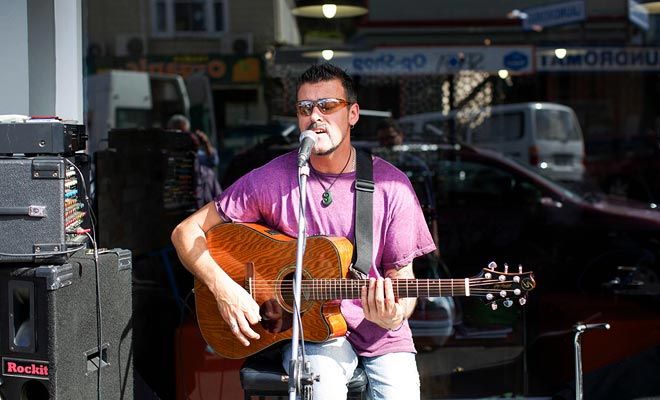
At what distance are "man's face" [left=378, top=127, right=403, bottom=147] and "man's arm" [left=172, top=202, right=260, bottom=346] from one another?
2757 millimetres

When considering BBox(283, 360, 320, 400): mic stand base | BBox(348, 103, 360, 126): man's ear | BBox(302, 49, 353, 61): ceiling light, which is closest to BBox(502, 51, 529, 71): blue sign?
BBox(302, 49, 353, 61): ceiling light

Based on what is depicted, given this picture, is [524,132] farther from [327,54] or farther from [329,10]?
[329,10]

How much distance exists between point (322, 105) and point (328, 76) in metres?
0.12

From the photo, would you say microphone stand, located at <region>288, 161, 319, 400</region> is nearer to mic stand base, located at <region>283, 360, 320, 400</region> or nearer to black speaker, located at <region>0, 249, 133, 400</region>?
mic stand base, located at <region>283, 360, 320, 400</region>

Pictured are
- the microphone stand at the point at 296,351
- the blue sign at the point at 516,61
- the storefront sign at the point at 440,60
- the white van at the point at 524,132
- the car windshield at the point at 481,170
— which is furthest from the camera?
the blue sign at the point at 516,61

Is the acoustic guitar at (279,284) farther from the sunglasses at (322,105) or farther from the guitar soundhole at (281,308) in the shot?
the sunglasses at (322,105)

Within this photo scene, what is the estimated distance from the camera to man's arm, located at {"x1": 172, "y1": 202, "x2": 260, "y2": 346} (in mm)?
3203

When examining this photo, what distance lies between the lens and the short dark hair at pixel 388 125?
20.4 feet

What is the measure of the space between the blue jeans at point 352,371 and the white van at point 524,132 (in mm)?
4036

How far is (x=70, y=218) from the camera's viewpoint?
3.09 metres

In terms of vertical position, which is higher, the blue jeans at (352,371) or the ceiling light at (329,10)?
the ceiling light at (329,10)

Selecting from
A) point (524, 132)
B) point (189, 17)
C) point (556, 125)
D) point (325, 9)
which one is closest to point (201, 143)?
point (189, 17)

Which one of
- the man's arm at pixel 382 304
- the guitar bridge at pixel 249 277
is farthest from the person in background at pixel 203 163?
the man's arm at pixel 382 304

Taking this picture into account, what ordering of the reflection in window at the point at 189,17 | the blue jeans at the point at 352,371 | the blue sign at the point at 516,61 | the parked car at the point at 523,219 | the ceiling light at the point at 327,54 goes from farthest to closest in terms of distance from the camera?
the blue sign at the point at 516,61 < the reflection in window at the point at 189,17 < the ceiling light at the point at 327,54 < the parked car at the point at 523,219 < the blue jeans at the point at 352,371
